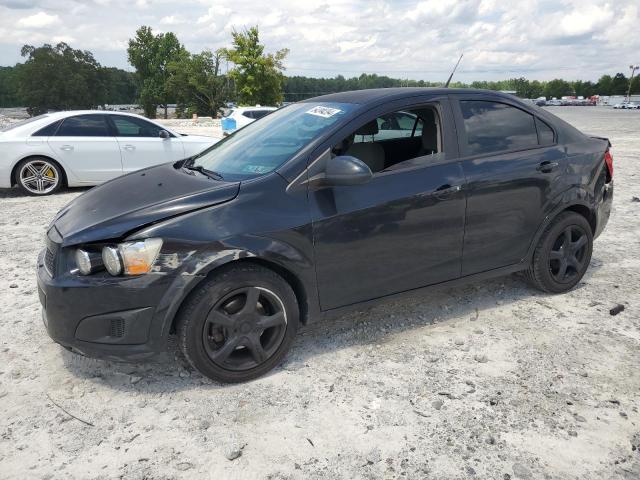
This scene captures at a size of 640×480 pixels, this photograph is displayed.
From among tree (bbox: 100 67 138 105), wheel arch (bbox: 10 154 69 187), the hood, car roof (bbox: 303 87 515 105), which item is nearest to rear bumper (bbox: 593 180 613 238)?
car roof (bbox: 303 87 515 105)

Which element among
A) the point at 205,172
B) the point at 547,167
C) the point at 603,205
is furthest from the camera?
the point at 603,205

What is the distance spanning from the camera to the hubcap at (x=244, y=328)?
307cm

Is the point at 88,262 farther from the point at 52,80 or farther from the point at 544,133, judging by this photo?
the point at 52,80

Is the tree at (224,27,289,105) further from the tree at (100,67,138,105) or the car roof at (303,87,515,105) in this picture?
the tree at (100,67,138,105)

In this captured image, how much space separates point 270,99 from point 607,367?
44.9m

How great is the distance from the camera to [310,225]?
3.19m

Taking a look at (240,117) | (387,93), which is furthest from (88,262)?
(240,117)

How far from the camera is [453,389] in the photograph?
10.3ft

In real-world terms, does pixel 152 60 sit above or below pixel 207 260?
above

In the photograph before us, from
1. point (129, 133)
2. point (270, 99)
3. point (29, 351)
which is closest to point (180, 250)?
point (29, 351)

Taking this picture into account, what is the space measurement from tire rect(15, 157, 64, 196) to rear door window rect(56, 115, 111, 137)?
0.56 meters

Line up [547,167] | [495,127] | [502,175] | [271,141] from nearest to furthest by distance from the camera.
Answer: [271,141], [502,175], [495,127], [547,167]

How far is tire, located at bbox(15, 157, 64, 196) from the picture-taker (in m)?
8.85

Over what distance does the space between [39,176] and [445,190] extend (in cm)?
783
